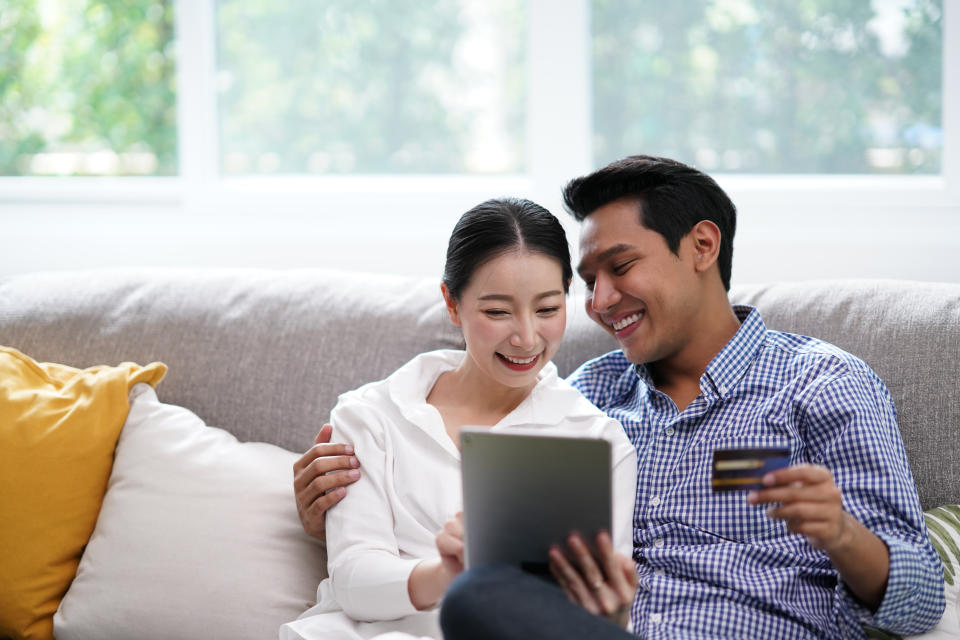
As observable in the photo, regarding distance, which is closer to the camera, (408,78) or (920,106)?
(920,106)

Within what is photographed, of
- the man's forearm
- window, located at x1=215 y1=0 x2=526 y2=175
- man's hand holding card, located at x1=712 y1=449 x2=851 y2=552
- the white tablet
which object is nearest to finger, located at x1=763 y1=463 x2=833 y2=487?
man's hand holding card, located at x1=712 y1=449 x2=851 y2=552

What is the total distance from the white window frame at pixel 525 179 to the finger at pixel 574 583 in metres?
1.59

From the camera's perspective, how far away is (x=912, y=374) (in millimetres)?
1699

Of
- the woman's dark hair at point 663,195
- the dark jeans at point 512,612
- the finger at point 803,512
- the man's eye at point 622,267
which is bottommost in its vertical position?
the dark jeans at point 512,612

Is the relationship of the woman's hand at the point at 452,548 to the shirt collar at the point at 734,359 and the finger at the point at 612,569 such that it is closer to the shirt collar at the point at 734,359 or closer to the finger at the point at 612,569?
the finger at the point at 612,569

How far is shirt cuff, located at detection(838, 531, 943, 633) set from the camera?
4.33ft

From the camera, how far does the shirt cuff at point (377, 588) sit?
54.8 inches

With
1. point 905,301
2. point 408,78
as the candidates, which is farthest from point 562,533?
point 408,78

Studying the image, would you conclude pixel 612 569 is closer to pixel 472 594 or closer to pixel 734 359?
pixel 472 594

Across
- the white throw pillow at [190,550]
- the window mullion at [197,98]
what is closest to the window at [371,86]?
the window mullion at [197,98]

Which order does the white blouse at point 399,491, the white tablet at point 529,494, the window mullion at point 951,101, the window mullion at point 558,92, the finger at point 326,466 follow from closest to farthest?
1. the white tablet at point 529,494
2. the white blouse at point 399,491
3. the finger at point 326,466
4. the window mullion at point 951,101
5. the window mullion at point 558,92

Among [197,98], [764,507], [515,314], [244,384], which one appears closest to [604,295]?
[515,314]

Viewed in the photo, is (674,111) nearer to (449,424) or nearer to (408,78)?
(408,78)

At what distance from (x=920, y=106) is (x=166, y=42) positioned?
2.22m
